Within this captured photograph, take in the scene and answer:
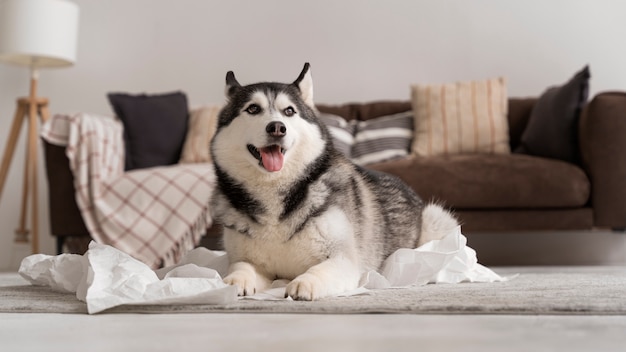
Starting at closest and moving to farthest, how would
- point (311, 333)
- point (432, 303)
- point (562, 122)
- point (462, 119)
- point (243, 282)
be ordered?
1. point (311, 333)
2. point (432, 303)
3. point (243, 282)
4. point (562, 122)
5. point (462, 119)

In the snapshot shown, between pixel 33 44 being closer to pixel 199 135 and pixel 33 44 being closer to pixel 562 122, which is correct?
pixel 199 135

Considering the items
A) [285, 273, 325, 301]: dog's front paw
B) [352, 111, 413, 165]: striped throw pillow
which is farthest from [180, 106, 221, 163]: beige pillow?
[285, 273, 325, 301]: dog's front paw

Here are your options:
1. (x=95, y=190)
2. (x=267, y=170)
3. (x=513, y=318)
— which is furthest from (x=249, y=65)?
(x=513, y=318)

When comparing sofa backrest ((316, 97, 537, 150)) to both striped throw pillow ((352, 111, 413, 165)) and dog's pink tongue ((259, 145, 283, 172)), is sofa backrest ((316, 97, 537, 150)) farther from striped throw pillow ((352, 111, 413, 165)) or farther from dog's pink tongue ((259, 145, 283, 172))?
dog's pink tongue ((259, 145, 283, 172))

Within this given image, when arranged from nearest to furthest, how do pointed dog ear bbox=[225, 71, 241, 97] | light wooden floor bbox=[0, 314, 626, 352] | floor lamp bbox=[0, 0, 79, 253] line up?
light wooden floor bbox=[0, 314, 626, 352] → pointed dog ear bbox=[225, 71, 241, 97] → floor lamp bbox=[0, 0, 79, 253]

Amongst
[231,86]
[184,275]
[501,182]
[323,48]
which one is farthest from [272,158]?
[323,48]

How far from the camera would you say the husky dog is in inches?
73.5

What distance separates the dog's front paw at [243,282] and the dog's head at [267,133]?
29 centimetres

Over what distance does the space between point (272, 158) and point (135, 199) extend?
211 centimetres

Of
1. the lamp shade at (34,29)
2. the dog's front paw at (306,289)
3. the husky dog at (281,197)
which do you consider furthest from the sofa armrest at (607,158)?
the lamp shade at (34,29)

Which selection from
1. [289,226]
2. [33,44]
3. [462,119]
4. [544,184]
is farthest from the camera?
[33,44]

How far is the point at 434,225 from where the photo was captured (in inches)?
97.3

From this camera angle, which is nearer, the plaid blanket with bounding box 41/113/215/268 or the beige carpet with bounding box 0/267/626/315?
the beige carpet with bounding box 0/267/626/315

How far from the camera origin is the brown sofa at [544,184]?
3590 millimetres
